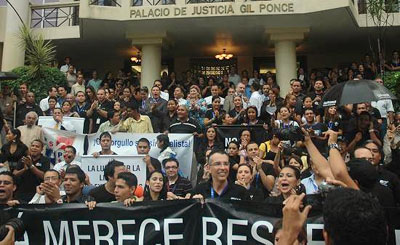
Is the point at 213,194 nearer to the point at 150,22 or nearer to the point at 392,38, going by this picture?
the point at 150,22

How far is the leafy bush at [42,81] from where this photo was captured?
13562 mm

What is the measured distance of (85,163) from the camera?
7949mm

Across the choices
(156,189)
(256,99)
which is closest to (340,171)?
(156,189)

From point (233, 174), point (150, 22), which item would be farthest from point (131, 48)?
point (233, 174)

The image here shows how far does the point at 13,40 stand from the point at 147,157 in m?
11.1

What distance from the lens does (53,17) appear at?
693 inches

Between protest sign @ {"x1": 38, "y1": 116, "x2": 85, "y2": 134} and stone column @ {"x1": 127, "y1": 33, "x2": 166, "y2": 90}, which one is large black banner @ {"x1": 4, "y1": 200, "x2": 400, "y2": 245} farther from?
stone column @ {"x1": 127, "y1": 33, "x2": 166, "y2": 90}

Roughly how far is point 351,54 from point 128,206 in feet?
54.0

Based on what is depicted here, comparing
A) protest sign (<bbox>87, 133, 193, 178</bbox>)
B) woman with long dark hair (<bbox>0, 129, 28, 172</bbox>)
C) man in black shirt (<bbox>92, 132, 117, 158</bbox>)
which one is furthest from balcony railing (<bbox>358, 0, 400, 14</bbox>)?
woman with long dark hair (<bbox>0, 129, 28, 172</bbox>)

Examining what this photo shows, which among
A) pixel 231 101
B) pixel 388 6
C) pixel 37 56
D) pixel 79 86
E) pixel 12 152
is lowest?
pixel 12 152

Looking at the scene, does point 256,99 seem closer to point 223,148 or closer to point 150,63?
point 223,148

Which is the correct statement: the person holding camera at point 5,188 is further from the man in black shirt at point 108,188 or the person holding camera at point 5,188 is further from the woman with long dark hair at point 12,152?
the woman with long dark hair at point 12,152

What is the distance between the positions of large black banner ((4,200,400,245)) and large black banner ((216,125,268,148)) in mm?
4738

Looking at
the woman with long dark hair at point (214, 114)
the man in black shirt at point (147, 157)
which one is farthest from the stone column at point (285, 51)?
the man in black shirt at point (147, 157)
